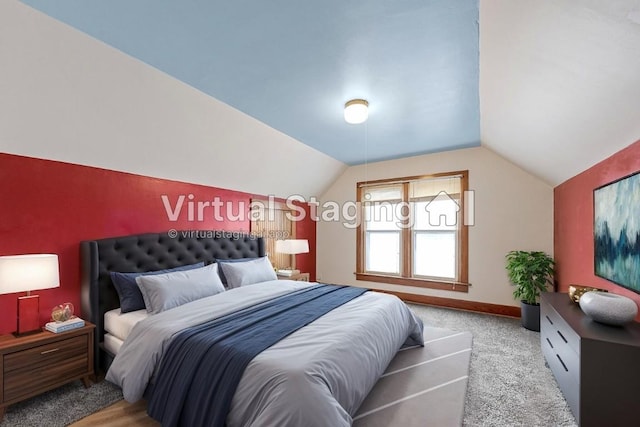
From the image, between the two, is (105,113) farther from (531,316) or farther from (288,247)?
(531,316)

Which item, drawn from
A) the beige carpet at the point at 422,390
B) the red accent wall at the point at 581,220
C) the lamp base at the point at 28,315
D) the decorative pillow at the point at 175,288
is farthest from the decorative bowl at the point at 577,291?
the lamp base at the point at 28,315

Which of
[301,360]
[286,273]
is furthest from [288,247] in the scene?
[301,360]

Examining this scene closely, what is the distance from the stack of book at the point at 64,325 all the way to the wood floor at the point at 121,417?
0.69m

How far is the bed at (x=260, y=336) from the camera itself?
1.46 metres

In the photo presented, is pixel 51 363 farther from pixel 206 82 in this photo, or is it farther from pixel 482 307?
pixel 482 307

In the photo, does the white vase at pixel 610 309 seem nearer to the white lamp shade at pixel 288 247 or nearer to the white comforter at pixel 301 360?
the white comforter at pixel 301 360

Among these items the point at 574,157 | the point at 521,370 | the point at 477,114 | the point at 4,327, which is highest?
the point at 477,114

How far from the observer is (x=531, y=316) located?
359cm

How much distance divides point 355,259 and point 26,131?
4712mm

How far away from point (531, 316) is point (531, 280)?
0.46 m

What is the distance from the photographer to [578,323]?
6.37 feet

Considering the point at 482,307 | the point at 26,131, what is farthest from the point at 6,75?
the point at 482,307

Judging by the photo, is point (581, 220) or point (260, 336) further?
point (581, 220)

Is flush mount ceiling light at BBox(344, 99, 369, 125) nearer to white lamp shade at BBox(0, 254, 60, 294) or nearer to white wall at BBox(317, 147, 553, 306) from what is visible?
white wall at BBox(317, 147, 553, 306)
